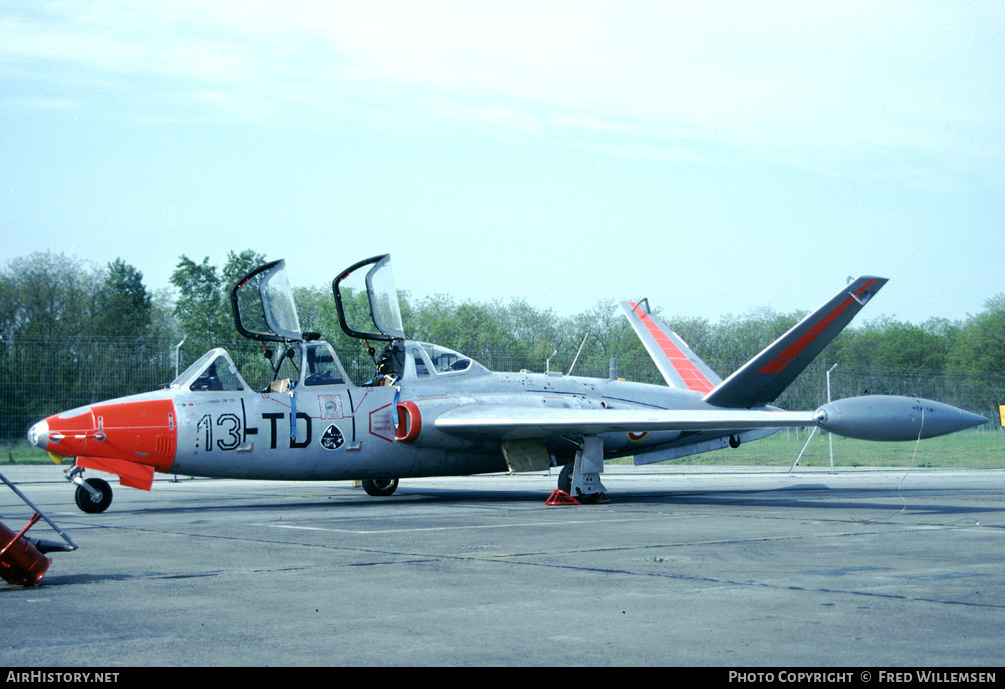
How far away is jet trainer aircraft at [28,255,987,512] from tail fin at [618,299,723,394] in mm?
3279

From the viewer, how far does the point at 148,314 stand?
239 ft

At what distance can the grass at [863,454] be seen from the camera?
25586 mm

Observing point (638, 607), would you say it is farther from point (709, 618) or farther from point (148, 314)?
point (148, 314)

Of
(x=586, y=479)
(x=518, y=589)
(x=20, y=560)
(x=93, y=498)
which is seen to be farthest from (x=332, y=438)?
(x=518, y=589)

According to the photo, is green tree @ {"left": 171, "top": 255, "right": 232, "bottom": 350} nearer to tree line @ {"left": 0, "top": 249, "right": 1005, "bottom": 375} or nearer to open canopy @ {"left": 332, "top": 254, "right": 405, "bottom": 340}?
tree line @ {"left": 0, "top": 249, "right": 1005, "bottom": 375}

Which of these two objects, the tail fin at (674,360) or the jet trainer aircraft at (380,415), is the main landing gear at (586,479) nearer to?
the jet trainer aircraft at (380,415)

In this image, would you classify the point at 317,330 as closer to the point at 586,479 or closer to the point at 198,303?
the point at 586,479

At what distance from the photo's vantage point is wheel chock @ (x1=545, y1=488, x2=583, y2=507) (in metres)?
15.2

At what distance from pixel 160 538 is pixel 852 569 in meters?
6.92

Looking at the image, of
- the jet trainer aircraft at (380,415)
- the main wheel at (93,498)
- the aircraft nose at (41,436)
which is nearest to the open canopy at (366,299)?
the jet trainer aircraft at (380,415)

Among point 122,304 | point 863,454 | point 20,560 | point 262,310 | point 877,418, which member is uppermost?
point 122,304

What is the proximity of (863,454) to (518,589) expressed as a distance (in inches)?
1300

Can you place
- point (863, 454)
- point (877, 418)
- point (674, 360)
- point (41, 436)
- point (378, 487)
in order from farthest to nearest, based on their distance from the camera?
1. point (863, 454)
2. point (674, 360)
3. point (378, 487)
4. point (41, 436)
5. point (877, 418)

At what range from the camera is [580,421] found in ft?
47.8
